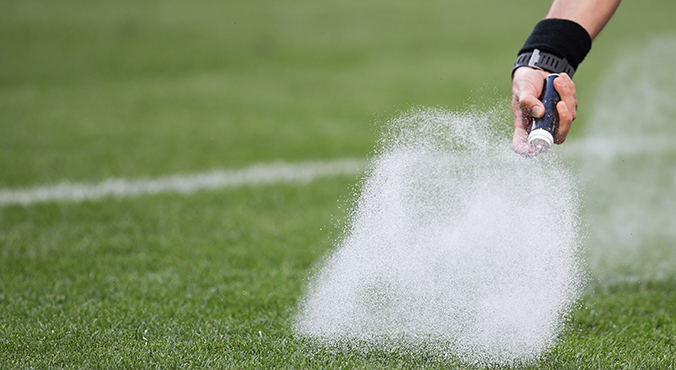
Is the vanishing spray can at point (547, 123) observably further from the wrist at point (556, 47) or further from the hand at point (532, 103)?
the wrist at point (556, 47)

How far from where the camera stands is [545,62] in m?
2.05

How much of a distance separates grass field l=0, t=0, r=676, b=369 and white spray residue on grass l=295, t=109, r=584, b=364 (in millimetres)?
140

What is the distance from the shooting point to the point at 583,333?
227cm

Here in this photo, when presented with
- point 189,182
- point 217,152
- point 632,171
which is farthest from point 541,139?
point 217,152

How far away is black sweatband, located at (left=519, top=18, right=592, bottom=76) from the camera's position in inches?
81.2

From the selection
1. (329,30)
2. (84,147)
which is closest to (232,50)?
(329,30)

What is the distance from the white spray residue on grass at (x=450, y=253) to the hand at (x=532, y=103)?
305 millimetres

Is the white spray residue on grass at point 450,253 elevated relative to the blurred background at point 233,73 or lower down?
elevated

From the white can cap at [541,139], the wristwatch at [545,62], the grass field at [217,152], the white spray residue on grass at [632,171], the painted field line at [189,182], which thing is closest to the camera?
the white can cap at [541,139]

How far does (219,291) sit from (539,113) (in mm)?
1417

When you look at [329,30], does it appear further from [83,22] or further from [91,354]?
[91,354]

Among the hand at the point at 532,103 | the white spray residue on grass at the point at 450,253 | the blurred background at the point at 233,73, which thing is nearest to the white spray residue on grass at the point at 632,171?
the blurred background at the point at 233,73

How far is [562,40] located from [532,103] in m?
0.33

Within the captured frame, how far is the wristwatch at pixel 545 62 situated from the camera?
2.04 meters
